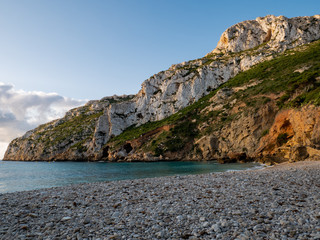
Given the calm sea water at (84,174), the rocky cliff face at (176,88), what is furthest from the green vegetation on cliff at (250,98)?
the calm sea water at (84,174)

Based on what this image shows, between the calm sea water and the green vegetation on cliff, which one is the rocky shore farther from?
the green vegetation on cliff

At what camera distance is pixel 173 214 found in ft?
24.2

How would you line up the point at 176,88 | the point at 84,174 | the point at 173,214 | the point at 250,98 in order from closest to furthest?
the point at 173,214, the point at 84,174, the point at 250,98, the point at 176,88

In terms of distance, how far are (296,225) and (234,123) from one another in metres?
53.4

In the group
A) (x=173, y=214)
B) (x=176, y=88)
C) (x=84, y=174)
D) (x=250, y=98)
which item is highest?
(x=176, y=88)

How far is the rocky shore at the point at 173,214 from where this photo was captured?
580 centimetres

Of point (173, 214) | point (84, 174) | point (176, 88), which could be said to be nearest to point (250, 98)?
point (176, 88)

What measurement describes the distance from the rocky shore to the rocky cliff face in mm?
70485

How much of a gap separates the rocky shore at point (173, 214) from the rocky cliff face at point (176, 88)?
7049 cm

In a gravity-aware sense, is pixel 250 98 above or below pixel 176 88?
below

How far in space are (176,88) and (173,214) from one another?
296 feet

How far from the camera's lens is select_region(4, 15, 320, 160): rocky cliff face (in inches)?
3423

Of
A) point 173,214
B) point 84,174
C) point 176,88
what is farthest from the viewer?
point 176,88

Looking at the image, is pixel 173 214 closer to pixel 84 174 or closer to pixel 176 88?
pixel 84 174
